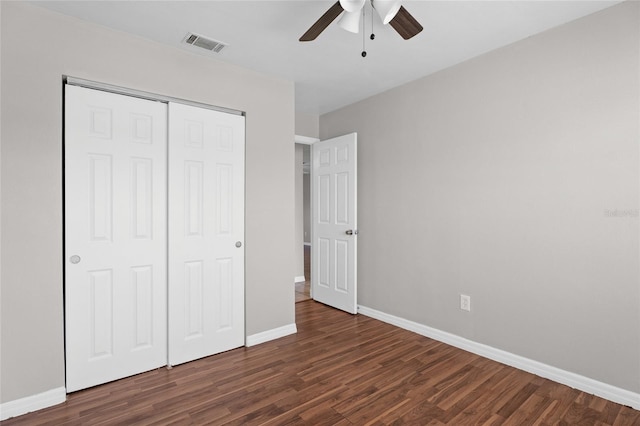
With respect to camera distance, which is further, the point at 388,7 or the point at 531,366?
the point at 531,366

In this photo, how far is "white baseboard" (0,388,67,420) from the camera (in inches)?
77.4

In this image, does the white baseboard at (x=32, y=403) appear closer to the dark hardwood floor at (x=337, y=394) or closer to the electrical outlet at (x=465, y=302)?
the dark hardwood floor at (x=337, y=394)

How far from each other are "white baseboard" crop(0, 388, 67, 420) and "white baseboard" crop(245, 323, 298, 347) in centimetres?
136

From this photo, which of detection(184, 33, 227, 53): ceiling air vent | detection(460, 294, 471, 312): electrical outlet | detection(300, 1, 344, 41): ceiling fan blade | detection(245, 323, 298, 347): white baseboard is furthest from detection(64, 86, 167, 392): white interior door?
detection(460, 294, 471, 312): electrical outlet

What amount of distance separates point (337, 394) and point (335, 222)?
2.20 m

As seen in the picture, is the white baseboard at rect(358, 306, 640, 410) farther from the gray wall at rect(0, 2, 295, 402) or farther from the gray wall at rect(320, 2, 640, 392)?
the gray wall at rect(0, 2, 295, 402)

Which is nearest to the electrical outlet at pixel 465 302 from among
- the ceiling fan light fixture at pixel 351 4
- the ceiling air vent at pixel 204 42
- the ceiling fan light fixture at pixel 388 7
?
the ceiling fan light fixture at pixel 388 7

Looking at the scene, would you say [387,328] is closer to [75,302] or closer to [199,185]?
[199,185]

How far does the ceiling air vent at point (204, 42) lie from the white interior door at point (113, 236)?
21.4 inches

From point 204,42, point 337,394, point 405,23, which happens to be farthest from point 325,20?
point 337,394

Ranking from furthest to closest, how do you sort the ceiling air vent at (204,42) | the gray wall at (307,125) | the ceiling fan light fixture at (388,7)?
1. the gray wall at (307,125)
2. the ceiling air vent at (204,42)
3. the ceiling fan light fixture at (388,7)

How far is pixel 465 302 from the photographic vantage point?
Result: 9.66 ft

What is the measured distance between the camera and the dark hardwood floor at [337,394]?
6.44ft

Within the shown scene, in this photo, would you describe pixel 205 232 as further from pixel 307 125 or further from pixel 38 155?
pixel 307 125
